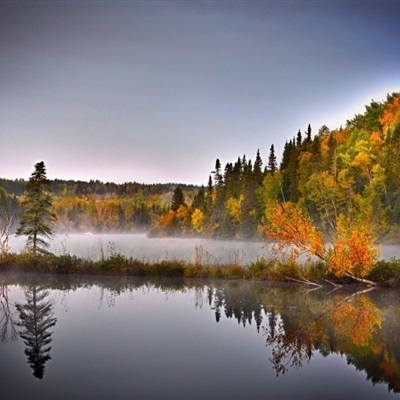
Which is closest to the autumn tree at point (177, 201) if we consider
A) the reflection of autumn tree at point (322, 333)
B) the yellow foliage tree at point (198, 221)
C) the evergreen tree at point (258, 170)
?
the yellow foliage tree at point (198, 221)

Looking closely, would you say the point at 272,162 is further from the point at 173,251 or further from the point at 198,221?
the point at 173,251

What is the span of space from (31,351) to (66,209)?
16092 centimetres

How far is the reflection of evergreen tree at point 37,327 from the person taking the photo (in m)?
9.30

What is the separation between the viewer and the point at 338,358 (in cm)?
988

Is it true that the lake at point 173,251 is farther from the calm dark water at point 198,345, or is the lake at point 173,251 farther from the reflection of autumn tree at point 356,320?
the calm dark water at point 198,345

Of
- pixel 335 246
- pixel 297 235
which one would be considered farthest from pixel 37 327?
pixel 335 246

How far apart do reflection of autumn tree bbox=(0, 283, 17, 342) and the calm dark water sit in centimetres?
3

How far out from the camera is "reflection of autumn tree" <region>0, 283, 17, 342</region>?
10922mm

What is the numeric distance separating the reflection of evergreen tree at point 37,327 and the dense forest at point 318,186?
36035 mm

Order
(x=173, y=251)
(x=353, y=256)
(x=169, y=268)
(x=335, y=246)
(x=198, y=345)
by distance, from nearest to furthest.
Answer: (x=198, y=345) → (x=353, y=256) → (x=335, y=246) → (x=169, y=268) → (x=173, y=251)

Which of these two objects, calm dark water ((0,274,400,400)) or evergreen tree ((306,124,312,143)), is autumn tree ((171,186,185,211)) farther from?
calm dark water ((0,274,400,400))

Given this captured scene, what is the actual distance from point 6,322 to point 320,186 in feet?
206

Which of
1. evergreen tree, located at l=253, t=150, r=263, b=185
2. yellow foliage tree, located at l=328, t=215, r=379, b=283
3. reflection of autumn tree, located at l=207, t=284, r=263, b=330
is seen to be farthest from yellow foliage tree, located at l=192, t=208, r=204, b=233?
yellow foliage tree, located at l=328, t=215, r=379, b=283

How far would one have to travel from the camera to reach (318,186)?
234 feet
